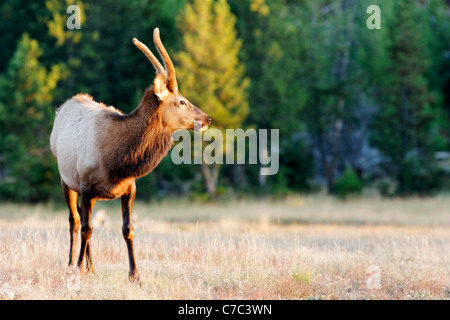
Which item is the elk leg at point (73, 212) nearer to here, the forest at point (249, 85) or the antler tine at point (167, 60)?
the antler tine at point (167, 60)

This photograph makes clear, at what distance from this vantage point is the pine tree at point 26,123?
26.0 metres

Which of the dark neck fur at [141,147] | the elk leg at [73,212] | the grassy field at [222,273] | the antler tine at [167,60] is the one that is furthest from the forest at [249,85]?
the antler tine at [167,60]

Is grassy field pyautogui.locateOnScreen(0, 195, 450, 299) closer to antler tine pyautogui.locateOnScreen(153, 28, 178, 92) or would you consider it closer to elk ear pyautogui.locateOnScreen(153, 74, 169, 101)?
elk ear pyautogui.locateOnScreen(153, 74, 169, 101)

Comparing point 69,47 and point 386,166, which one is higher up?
point 69,47

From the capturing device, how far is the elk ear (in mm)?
8016

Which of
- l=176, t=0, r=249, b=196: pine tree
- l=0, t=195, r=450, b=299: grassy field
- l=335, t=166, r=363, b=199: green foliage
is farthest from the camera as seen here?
l=335, t=166, r=363, b=199: green foliage

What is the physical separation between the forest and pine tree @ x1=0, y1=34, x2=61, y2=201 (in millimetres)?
49

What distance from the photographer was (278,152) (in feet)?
107

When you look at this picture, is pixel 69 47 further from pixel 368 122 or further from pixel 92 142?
pixel 92 142

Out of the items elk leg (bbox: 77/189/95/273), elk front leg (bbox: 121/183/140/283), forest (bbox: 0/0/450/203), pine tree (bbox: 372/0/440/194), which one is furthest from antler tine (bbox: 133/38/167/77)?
pine tree (bbox: 372/0/440/194)

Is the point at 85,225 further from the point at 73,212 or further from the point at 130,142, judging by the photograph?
the point at 130,142

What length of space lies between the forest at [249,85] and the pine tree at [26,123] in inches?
1.9

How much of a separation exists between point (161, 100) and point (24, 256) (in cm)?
325
